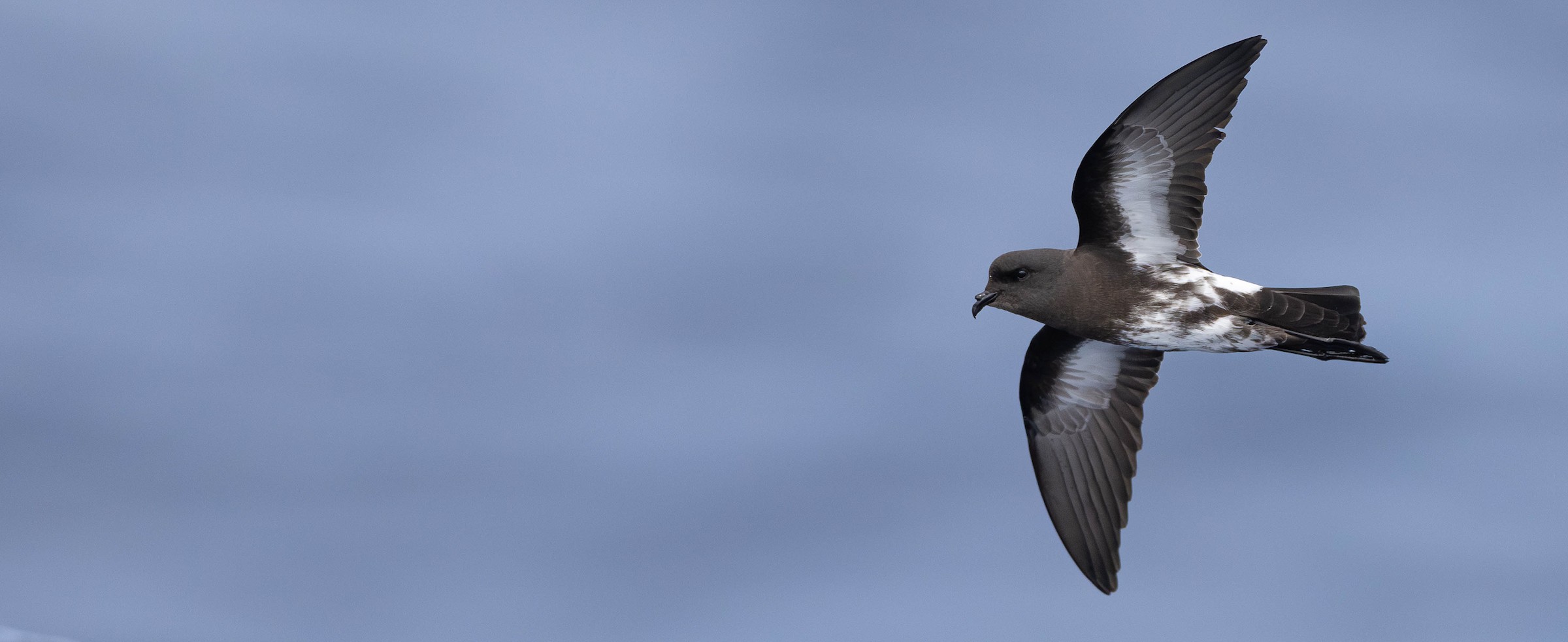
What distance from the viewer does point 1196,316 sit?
10617 millimetres

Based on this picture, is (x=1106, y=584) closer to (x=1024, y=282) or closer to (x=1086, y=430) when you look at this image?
(x=1086, y=430)

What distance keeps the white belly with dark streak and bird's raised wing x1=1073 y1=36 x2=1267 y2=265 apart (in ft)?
0.67

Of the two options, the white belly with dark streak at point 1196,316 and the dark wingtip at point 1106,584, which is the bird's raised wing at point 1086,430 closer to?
the dark wingtip at point 1106,584

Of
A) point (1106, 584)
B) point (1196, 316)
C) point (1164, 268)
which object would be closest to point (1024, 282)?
point (1164, 268)

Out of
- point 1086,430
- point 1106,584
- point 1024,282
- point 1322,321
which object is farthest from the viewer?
point 1086,430

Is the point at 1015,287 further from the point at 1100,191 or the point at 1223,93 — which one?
the point at 1223,93

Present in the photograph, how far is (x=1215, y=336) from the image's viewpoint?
1062cm

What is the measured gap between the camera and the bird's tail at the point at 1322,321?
10.5 meters

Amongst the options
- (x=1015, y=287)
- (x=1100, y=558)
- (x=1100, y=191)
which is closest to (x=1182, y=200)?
(x=1100, y=191)

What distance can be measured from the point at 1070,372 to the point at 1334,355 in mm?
2186

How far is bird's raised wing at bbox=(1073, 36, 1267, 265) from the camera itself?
1059 cm

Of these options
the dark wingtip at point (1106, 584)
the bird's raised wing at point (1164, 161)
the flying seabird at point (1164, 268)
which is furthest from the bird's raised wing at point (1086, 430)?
the bird's raised wing at point (1164, 161)

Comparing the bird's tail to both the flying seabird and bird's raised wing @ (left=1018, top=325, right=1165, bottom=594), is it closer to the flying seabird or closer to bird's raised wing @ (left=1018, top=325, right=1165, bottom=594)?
the flying seabird

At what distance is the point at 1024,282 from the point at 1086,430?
69.6 inches
